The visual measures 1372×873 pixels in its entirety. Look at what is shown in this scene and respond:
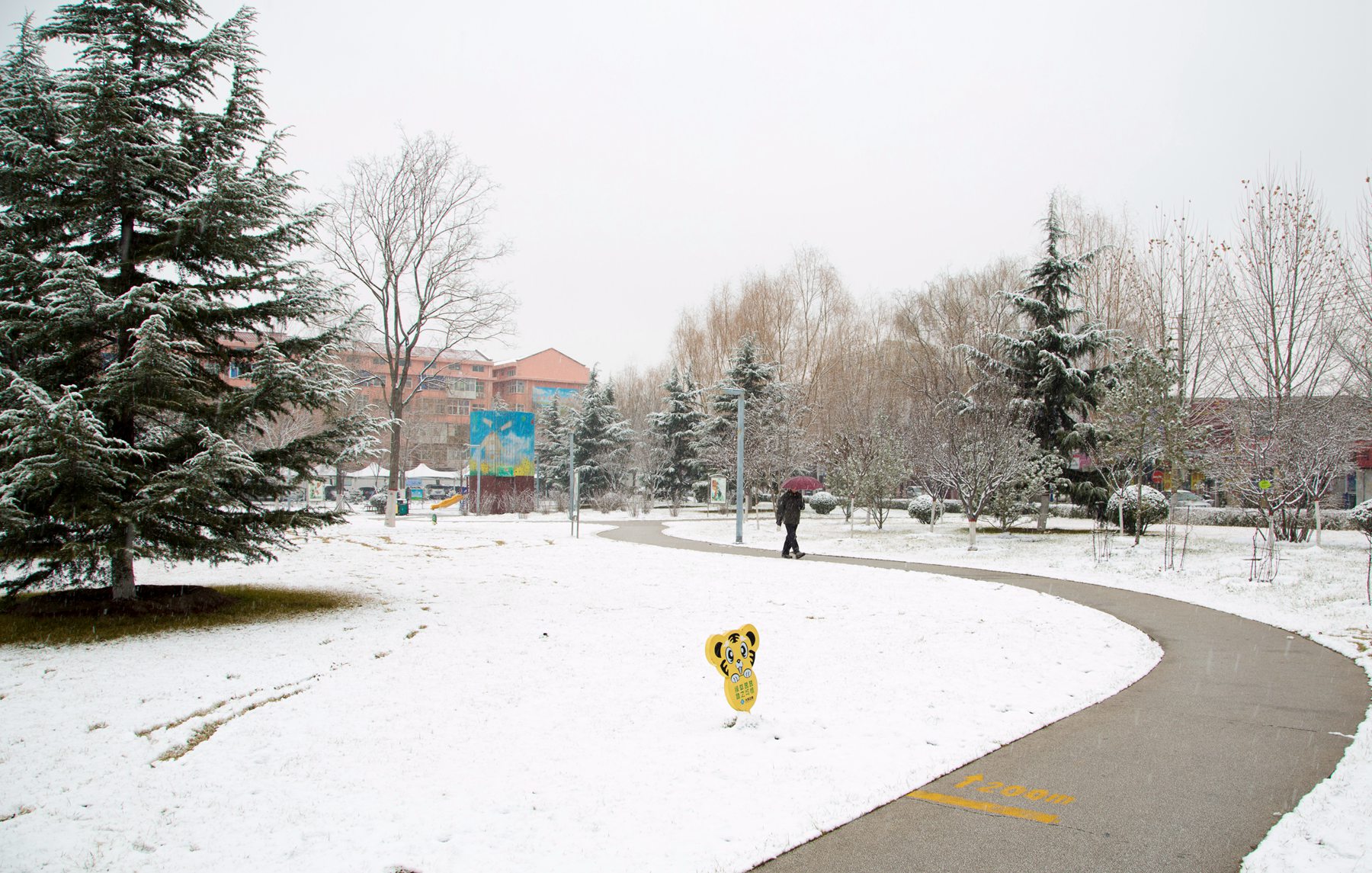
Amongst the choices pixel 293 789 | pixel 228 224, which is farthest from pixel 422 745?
pixel 228 224

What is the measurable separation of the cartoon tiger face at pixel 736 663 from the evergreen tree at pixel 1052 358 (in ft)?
76.0

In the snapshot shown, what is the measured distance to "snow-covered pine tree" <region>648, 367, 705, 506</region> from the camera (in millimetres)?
51281

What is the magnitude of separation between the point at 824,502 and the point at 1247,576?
27779mm

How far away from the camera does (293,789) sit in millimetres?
5086

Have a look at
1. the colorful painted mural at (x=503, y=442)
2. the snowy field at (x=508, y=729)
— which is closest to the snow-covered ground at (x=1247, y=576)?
the snowy field at (x=508, y=729)

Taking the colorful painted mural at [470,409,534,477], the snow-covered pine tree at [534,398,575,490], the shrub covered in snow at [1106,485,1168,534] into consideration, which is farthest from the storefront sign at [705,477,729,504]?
the shrub covered in snow at [1106,485,1168,534]

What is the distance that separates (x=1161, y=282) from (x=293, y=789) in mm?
27598

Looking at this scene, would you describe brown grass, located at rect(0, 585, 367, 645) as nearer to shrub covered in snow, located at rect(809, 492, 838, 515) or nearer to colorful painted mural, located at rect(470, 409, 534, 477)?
colorful painted mural, located at rect(470, 409, 534, 477)

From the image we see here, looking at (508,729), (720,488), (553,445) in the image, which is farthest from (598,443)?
(508,729)

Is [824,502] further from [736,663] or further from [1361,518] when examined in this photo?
[736,663]

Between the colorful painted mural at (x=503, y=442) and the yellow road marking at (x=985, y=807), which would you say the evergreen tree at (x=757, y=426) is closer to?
the colorful painted mural at (x=503, y=442)

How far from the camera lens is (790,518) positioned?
20641 millimetres

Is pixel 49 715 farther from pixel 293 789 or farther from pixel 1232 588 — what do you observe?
pixel 1232 588

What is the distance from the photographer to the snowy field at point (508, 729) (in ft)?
14.4
